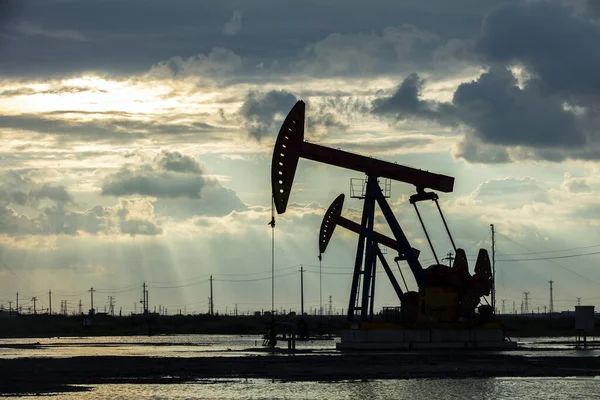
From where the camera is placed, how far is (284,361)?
159 ft

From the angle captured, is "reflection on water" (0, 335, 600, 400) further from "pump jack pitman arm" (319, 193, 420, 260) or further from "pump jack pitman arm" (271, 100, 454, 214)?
"pump jack pitman arm" (319, 193, 420, 260)

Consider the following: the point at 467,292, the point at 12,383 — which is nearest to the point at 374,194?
the point at 467,292

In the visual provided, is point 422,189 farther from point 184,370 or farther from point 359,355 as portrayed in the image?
point 184,370

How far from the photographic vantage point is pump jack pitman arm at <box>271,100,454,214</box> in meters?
55.8

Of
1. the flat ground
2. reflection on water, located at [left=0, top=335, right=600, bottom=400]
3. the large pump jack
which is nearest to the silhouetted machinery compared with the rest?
the large pump jack

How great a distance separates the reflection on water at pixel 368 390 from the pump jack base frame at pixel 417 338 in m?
23.0

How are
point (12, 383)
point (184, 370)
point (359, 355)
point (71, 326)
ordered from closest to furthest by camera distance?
point (12, 383) → point (184, 370) → point (359, 355) → point (71, 326)

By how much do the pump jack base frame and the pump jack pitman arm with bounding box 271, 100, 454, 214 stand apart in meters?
8.36

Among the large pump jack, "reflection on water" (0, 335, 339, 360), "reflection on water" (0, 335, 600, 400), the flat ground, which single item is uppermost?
the large pump jack

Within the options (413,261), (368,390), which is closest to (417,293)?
(413,261)

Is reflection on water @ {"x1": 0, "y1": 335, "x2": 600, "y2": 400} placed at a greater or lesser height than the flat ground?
greater

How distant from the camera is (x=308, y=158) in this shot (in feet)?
193

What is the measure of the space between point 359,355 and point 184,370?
45.4 ft

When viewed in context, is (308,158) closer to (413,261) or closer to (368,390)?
(413,261)
